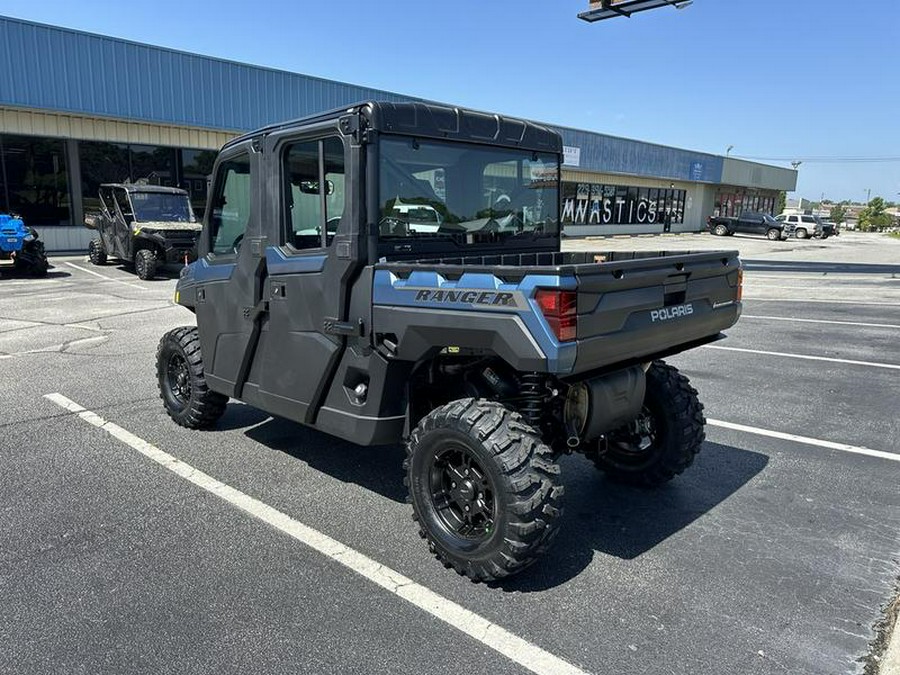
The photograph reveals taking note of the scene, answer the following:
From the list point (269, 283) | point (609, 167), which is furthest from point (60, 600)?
point (609, 167)

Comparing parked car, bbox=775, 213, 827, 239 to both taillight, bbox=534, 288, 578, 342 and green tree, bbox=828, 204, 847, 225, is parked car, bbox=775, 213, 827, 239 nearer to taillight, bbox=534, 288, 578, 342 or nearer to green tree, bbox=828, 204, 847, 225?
green tree, bbox=828, 204, 847, 225

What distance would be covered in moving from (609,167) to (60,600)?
41.2 meters

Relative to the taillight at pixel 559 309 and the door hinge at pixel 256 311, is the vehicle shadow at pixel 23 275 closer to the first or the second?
the door hinge at pixel 256 311


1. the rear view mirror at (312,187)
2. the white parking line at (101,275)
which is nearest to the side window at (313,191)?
the rear view mirror at (312,187)

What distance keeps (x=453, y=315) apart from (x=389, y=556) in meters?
1.39

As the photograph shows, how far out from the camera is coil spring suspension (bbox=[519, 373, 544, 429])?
3.48m

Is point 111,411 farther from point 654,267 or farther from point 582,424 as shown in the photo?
point 654,267

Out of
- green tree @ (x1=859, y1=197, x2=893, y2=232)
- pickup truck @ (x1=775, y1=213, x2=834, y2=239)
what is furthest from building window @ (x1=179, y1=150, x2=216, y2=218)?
green tree @ (x1=859, y1=197, x2=893, y2=232)

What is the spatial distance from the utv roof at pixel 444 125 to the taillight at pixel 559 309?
1.41 meters

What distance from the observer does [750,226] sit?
48281mm

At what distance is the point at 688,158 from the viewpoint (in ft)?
159

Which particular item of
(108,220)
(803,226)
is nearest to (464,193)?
(108,220)

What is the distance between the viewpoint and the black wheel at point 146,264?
15.9 m

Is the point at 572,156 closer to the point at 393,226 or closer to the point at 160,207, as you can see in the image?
the point at 160,207
